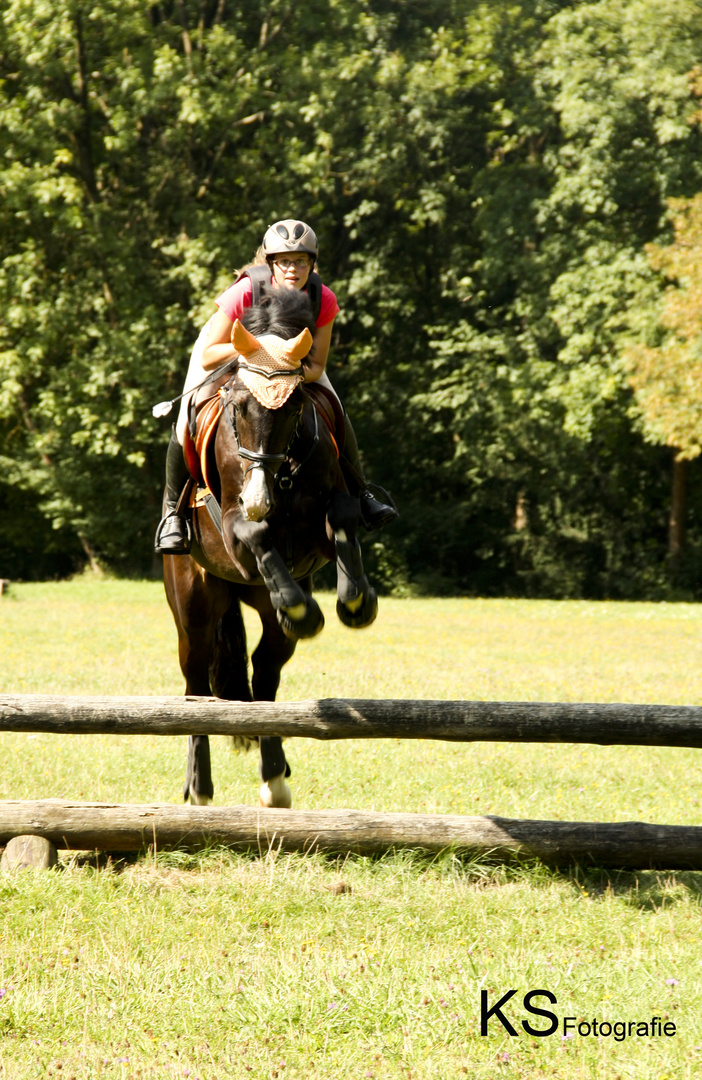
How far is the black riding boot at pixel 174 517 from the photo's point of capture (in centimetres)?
580

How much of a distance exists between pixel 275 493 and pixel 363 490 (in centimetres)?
78

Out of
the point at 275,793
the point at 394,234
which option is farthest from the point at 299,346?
the point at 394,234

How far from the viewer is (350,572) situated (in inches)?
197

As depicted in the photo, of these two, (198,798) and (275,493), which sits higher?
(275,493)

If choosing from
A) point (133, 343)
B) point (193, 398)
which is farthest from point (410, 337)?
point (193, 398)

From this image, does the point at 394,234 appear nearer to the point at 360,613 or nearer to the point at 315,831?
the point at 360,613

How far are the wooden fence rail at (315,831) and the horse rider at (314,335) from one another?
1.51 m

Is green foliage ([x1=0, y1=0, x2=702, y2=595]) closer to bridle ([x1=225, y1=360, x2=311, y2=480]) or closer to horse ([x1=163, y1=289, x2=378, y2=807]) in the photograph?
horse ([x1=163, y1=289, x2=378, y2=807])

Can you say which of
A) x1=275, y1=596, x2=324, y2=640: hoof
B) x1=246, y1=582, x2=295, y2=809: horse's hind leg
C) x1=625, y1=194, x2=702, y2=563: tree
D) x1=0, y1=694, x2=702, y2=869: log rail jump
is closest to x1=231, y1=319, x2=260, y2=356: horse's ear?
x1=275, y1=596, x2=324, y2=640: hoof

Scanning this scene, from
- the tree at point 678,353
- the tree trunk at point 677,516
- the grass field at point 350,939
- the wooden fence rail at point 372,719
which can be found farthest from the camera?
the tree trunk at point 677,516

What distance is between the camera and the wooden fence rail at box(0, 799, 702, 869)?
489cm

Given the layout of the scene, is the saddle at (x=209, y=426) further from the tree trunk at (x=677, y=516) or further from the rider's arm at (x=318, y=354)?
the tree trunk at (x=677, y=516)

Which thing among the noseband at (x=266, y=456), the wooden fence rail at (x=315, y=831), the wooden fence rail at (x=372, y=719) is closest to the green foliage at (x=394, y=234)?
the noseband at (x=266, y=456)

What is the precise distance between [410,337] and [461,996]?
88.5 feet
